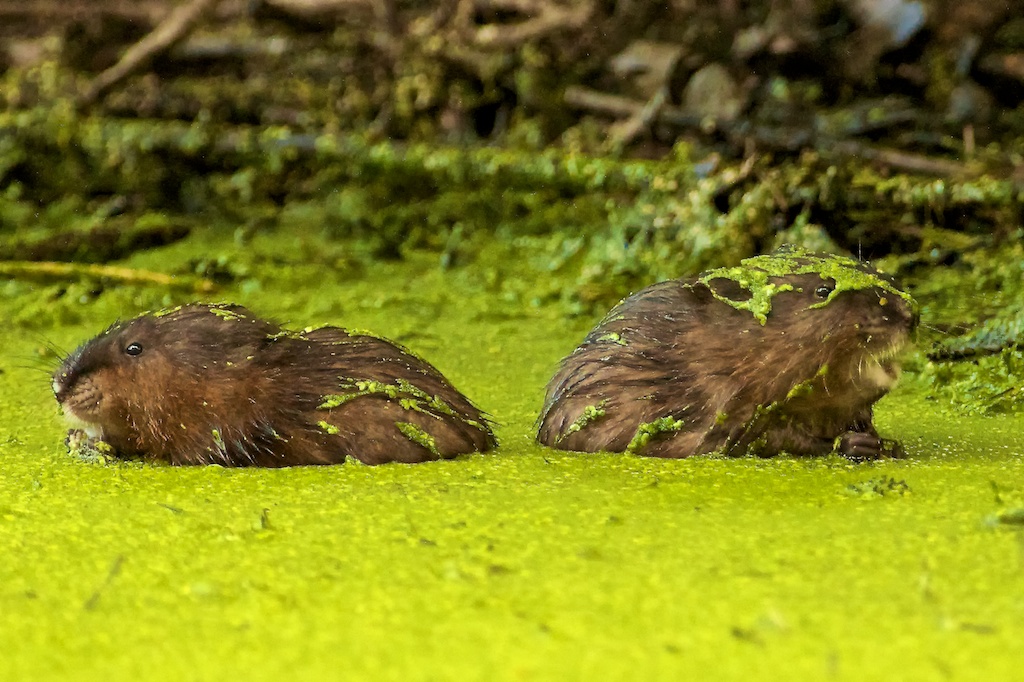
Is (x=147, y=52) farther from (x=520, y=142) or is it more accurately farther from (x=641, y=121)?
(x=641, y=121)

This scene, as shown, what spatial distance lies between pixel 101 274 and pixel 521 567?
13.5 feet

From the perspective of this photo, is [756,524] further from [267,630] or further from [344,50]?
[344,50]

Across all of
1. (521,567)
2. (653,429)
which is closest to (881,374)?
(653,429)

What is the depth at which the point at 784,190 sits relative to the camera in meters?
5.75

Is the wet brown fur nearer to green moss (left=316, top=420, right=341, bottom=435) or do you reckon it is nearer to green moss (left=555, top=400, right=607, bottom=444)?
green moss (left=555, top=400, right=607, bottom=444)

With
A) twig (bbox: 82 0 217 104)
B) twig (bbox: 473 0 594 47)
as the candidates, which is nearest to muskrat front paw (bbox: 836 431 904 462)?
twig (bbox: 473 0 594 47)

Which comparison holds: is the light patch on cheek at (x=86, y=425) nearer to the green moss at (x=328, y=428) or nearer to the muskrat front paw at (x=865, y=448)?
the green moss at (x=328, y=428)

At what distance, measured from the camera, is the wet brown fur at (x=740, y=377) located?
3340mm

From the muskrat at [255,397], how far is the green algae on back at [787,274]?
0.79 metres

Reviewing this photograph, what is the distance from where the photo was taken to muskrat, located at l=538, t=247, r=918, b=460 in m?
3.34

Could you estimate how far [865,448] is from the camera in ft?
11.0

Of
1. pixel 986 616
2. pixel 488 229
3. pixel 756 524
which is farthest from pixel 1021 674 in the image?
pixel 488 229

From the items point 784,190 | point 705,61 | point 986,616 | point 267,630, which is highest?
point 705,61

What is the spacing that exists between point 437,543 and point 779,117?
5.32 metres
